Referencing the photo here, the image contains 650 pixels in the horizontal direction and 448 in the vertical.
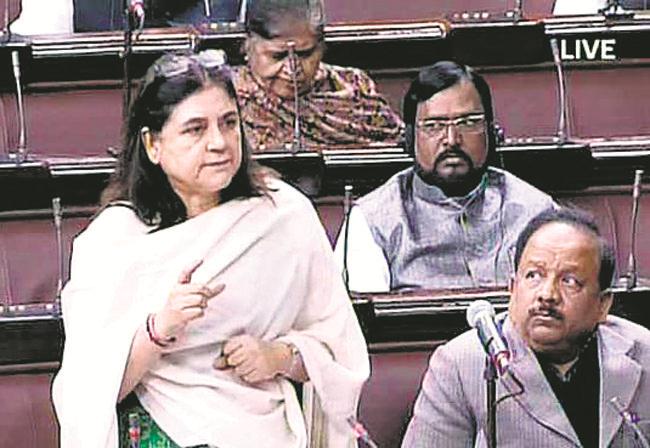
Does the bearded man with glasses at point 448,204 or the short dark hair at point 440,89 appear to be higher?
the short dark hair at point 440,89

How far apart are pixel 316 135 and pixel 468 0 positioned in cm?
61

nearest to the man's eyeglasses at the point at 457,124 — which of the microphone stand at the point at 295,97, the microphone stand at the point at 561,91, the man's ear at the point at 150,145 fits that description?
the microphone stand at the point at 295,97

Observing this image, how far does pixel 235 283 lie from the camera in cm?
151

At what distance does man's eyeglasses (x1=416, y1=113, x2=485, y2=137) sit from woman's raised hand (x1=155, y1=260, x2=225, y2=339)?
0.73m

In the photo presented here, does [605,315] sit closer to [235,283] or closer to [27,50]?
[235,283]

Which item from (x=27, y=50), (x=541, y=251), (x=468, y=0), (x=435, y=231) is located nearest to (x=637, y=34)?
(x=468, y=0)

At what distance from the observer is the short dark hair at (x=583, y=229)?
1672 millimetres

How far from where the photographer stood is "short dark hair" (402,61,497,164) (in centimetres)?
214

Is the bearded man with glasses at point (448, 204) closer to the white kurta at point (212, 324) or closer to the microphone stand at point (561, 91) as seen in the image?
the microphone stand at point (561, 91)

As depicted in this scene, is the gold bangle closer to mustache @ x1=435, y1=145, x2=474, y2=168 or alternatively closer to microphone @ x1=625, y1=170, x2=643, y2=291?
microphone @ x1=625, y1=170, x2=643, y2=291

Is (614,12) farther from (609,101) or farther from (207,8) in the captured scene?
(207,8)

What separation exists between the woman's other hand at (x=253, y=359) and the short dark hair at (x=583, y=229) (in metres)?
0.29

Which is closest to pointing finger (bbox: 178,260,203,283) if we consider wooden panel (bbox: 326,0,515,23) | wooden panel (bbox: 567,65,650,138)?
wooden panel (bbox: 567,65,650,138)

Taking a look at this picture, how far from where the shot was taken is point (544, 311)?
5.35ft
